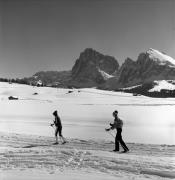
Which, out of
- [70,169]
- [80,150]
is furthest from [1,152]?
[70,169]

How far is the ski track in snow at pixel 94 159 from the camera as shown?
40.7 feet

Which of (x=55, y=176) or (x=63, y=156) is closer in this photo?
(x=55, y=176)

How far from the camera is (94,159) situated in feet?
46.9

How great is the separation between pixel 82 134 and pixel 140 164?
41.5 feet

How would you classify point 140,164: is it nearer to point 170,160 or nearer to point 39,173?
point 170,160

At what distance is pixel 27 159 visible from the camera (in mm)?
14398

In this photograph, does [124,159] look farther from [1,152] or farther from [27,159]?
[1,152]

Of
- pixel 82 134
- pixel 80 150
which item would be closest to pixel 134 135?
pixel 82 134

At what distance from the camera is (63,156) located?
15.0 meters

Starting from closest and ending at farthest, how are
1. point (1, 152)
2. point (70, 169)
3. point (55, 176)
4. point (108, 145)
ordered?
point (55, 176) < point (70, 169) < point (1, 152) < point (108, 145)

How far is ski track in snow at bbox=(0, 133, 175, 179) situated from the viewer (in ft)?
40.7

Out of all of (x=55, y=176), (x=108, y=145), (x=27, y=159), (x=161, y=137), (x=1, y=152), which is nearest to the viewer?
(x=55, y=176)

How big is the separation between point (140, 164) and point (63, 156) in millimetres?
3424

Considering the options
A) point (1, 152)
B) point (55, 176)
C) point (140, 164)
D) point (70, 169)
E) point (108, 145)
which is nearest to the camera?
point (55, 176)
